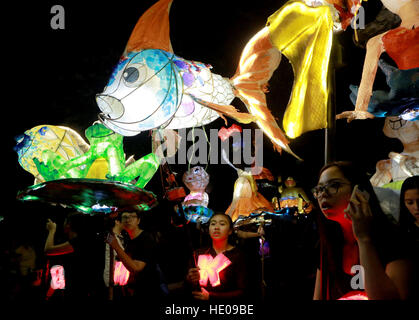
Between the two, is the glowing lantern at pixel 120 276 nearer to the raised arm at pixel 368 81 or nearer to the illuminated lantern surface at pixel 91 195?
the illuminated lantern surface at pixel 91 195

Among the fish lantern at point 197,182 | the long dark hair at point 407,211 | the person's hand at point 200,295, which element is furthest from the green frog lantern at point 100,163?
the fish lantern at point 197,182

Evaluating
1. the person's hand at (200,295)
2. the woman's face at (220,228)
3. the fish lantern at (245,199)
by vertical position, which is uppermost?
the fish lantern at (245,199)

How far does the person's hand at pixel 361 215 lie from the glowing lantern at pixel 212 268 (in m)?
2.17

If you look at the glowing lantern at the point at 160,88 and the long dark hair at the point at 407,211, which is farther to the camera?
the glowing lantern at the point at 160,88

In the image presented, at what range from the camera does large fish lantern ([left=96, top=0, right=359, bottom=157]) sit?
2.69m

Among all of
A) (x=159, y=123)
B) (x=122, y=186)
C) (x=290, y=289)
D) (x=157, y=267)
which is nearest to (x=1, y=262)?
(x=157, y=267)

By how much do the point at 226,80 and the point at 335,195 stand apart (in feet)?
5.51

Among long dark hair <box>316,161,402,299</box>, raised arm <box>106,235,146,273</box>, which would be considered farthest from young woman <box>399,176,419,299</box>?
raised arm <box>106,235,146,273</box>

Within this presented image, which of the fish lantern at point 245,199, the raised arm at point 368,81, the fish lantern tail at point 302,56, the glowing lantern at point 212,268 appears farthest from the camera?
the fish lantern at point 245,199

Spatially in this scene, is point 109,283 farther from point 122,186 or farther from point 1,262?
point 1,262

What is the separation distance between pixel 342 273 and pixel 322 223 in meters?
0.31

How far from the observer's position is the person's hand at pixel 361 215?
1.78m

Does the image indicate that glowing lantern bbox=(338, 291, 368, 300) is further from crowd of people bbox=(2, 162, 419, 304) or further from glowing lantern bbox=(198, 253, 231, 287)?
glowing lantern bbox=(198, 253, 231, 287)

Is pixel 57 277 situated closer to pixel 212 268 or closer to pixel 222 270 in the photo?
pixel 212 268
